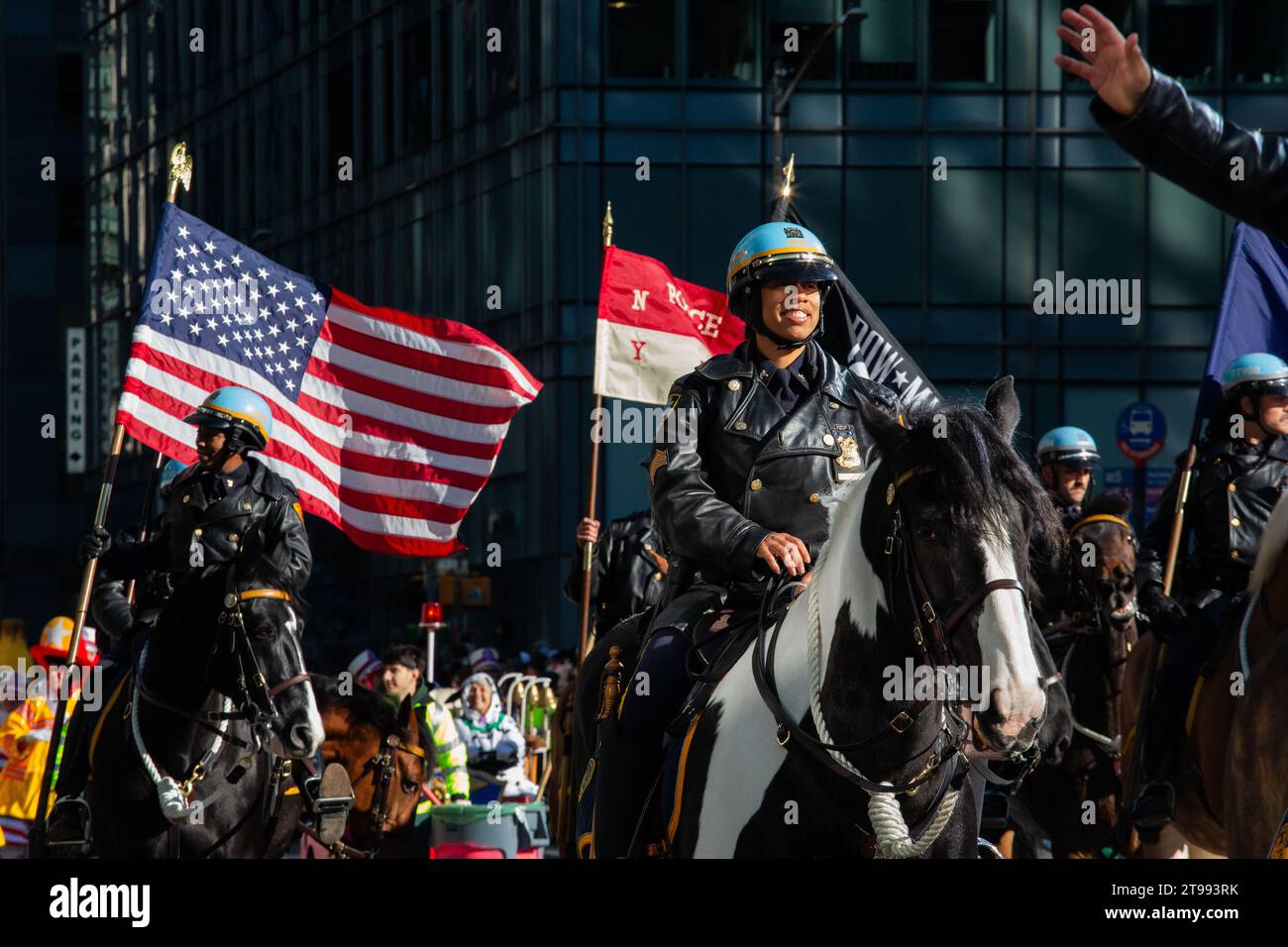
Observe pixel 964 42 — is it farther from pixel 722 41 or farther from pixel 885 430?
pixel 885 430

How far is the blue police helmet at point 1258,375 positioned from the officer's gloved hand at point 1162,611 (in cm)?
112

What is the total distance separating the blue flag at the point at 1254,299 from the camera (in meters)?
13.6

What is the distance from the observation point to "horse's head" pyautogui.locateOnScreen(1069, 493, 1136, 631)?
12781 mm

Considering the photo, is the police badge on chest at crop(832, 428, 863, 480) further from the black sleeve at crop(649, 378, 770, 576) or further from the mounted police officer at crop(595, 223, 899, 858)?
the black sleeve at crop(649, 378, 770, 576)

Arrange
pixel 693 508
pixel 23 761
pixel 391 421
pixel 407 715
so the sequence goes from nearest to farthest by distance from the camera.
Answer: pixel 693 508 < pixel 391 421 < pixel 23 761 < pixel 407 715

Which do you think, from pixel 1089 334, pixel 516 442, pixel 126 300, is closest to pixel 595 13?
pixel 516 442

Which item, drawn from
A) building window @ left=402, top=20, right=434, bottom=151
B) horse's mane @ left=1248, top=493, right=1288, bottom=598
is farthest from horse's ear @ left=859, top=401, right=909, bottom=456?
building window @ left=402, top=20, right=434, bottom=151

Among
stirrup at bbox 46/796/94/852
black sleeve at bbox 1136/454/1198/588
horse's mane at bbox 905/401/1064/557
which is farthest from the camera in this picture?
black sleeve at bbox 1136/454/1198/588

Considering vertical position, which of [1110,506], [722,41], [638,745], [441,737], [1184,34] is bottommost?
[441,737]

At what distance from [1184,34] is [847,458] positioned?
3358 cm

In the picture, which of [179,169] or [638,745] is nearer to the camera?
[638,745]

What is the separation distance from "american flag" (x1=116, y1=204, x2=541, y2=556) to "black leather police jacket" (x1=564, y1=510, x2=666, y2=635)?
215 cm

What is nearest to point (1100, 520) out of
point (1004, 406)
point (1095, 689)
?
point (1095, 689)

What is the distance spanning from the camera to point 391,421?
14.0 metres
